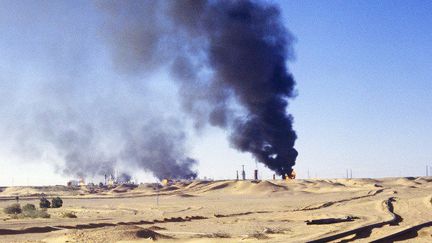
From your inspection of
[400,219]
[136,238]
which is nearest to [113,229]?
[136,238]

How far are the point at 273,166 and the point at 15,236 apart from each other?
38036 mm

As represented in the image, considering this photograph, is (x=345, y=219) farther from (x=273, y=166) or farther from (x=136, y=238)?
(x=273, y=166)

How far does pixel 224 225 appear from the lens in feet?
82.3

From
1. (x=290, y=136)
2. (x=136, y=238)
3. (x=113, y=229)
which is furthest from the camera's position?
(x=290, y=136)

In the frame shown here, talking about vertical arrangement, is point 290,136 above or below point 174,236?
above

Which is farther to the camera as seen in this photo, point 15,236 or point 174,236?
point 15,236

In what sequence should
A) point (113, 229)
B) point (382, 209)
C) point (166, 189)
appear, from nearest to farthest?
1. point (113, 229)
2. point (382, 209)
3. point (166, 189)

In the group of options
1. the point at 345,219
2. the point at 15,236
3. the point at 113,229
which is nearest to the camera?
the point at 113,229

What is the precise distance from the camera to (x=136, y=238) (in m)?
17.3

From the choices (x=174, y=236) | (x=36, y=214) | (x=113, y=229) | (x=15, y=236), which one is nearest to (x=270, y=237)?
(x=174, y=236)

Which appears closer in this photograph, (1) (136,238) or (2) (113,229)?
(1) (136,238)

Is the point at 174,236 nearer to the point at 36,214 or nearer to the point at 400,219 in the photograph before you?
the point at 400,219

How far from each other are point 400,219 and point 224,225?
28.7 feet

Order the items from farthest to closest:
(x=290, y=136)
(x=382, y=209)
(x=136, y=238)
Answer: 1. (x=290, y=136)
2. (x=382, y=209)
3. (x=136, y=238)
